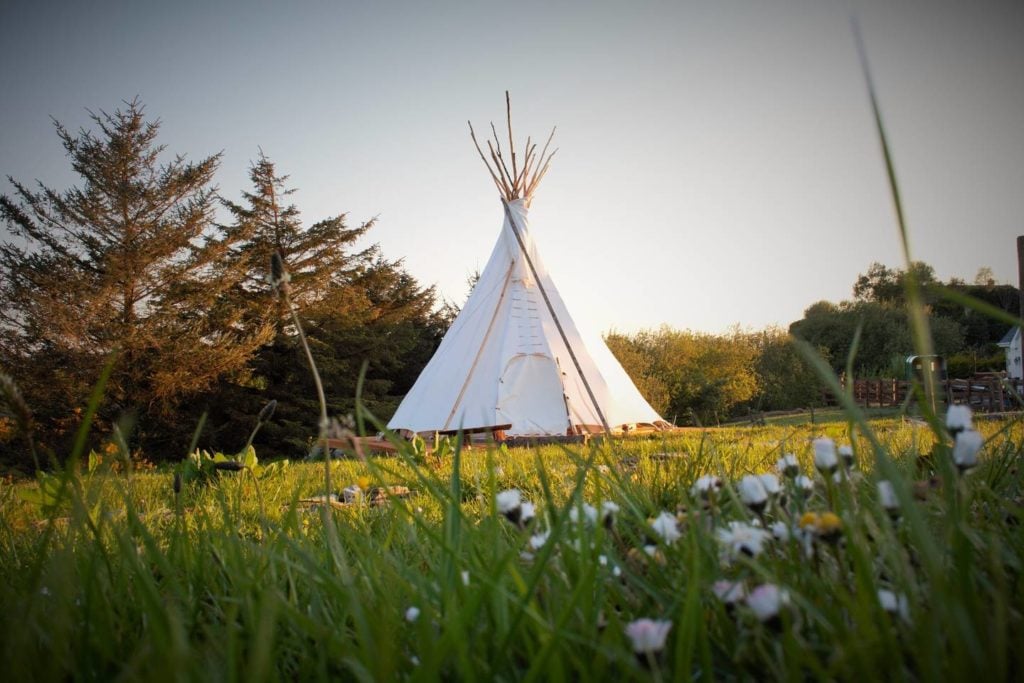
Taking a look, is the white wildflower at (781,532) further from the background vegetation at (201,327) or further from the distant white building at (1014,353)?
the distant white building at (1014,353)

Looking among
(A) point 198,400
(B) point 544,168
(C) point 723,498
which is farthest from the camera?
(A) point 198,400

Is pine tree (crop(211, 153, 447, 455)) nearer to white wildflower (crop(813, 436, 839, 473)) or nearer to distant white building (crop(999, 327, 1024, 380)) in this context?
white wildflower (crop(813, 436, 839, 473))

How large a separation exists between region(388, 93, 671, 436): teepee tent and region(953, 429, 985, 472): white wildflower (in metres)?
7.59

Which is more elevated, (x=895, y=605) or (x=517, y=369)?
(x=517, y=369)

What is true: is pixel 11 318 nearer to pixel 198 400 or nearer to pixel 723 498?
pixel 198 400

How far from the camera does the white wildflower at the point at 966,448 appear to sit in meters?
0.49

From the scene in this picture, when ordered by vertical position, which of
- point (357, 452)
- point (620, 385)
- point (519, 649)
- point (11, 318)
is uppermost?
point (11, 318)

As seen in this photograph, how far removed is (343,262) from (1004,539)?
17.9 metres

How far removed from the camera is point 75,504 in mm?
542

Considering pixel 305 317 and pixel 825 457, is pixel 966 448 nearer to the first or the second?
pixel 825 457

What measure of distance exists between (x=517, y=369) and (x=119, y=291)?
32.7ft

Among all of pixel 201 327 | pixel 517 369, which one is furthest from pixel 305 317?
pixel 517 369

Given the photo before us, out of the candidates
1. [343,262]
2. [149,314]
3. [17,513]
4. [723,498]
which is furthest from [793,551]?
[343,262]

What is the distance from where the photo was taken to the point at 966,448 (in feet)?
1.67
